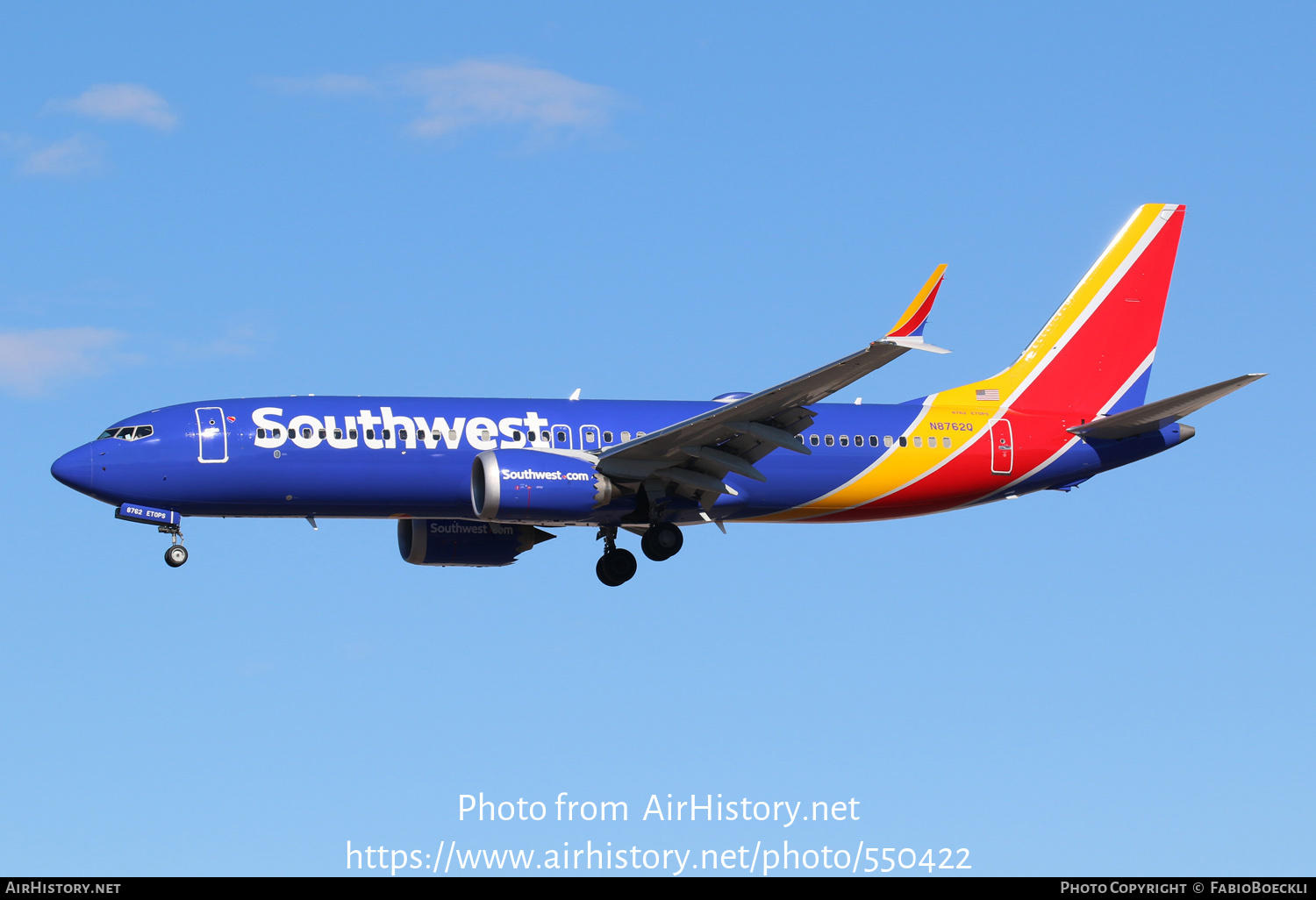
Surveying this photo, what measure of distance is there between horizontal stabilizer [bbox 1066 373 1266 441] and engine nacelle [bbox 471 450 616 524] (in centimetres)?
1329

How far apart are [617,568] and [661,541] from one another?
7.64 feet

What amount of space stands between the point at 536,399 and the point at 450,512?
3.62 m

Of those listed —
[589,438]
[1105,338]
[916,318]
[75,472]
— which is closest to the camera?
[916,318]

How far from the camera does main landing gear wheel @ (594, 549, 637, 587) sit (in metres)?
43.4

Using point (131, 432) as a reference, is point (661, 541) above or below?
Result: below

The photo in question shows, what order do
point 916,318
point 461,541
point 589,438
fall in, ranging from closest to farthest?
point 916,318 → point 589,438 → point 461,541

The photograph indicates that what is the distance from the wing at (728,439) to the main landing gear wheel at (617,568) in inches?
115

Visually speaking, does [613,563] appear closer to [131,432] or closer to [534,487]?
[534,487]

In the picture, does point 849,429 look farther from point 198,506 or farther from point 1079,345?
point 198,506

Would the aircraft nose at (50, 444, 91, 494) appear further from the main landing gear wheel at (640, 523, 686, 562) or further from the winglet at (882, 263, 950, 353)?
the winglet at (882, 263, 950, 353)

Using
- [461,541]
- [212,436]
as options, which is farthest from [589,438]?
[212,436]

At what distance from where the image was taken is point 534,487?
127ft

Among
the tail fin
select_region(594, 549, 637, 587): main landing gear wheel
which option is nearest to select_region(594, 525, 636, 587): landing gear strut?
select_region(594, 549, 637, 587): main landing gear wheel
